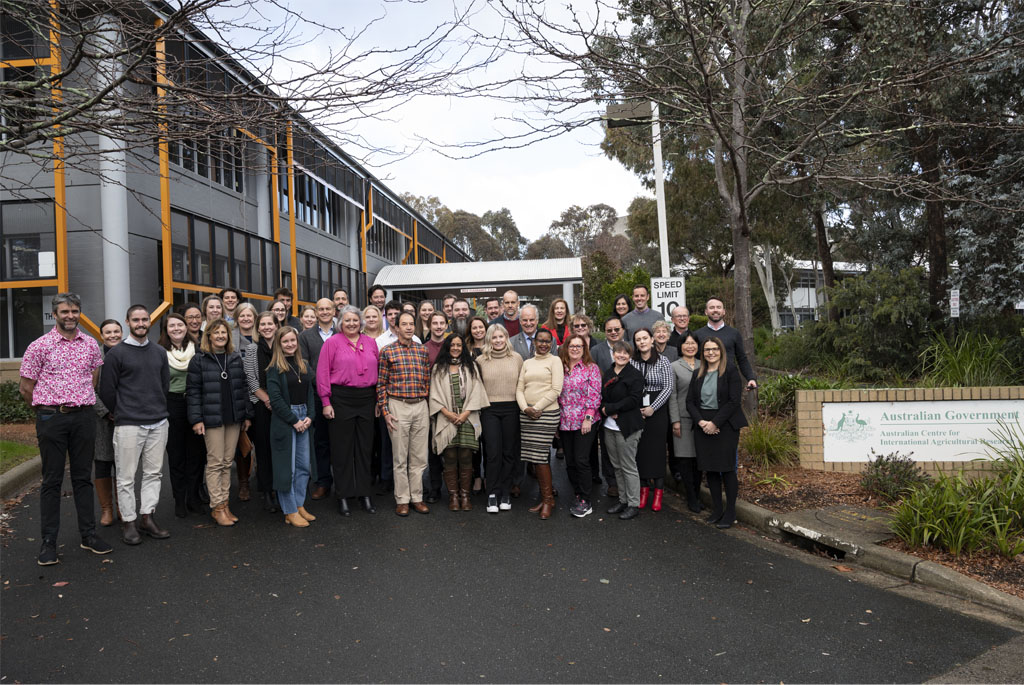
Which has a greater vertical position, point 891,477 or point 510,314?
point 510,314

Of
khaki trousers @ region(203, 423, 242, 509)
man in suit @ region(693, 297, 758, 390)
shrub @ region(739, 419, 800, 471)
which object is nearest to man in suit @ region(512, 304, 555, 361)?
man in suit @ region(693, 297, 758, 390)

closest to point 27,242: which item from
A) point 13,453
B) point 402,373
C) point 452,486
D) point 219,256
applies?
point 219,256

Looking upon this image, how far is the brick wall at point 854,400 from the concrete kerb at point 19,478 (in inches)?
336

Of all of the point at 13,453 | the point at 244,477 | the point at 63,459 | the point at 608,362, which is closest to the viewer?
the point at 63,459

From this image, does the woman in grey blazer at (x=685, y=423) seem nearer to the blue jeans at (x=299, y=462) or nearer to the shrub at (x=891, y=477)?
the shrub at (x=891, y=477)

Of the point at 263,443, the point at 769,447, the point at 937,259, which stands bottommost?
the point at 769,447

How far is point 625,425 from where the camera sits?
6801 millimetres

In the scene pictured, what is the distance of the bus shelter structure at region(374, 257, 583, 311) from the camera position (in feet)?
90.2

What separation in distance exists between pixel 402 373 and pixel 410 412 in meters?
0.39

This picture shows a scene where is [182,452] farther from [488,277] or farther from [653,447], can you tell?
[488,277]

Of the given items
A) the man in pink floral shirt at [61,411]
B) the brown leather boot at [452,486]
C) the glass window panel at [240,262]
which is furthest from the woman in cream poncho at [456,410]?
the glass window panel at [240,262]

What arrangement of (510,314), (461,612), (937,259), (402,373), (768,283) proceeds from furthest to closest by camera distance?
(768,283) → (937,259) → (510,314) → (402,373) → (461,612)

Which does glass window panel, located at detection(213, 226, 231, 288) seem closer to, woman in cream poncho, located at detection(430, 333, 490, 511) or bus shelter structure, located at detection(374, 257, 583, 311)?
bus shelter structure, located at detection(374, 257, 583, 311)

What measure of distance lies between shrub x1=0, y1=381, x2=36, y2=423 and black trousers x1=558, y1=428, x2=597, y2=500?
1006 centimetres
